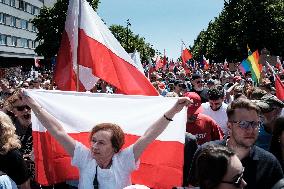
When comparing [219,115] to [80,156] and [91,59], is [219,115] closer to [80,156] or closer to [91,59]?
[91,59]

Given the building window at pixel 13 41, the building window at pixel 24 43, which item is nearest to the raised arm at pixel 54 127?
the building window at pixel 13 41

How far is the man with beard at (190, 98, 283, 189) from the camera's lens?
11.4ft

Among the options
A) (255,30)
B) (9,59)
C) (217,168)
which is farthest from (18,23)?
(217,168)

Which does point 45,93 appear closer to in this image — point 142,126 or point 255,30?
point 142,126

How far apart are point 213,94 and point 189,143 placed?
8.30ft

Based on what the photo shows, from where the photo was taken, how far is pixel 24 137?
5.26m

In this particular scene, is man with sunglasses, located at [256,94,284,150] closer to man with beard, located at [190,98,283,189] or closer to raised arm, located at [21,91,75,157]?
man with beard, located at [190,98,283,189]

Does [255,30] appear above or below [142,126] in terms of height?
above

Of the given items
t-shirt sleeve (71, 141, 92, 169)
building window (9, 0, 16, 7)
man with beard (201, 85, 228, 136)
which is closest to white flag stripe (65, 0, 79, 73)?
t-shirt sleeve (71, 141, 92, 169)

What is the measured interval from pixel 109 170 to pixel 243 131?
42.5 inches

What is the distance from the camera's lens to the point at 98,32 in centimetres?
564

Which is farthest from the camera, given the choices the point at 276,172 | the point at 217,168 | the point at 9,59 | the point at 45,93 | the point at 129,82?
the point at 9,59

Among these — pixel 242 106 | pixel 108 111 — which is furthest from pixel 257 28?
pixel 242 106

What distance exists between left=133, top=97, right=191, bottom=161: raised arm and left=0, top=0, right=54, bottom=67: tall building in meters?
60.9
